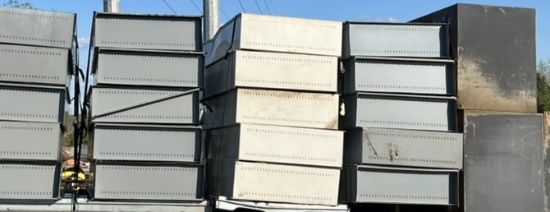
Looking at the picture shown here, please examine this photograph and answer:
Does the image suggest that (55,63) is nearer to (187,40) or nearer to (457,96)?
(187,40)

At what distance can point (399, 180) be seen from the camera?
24.9ft

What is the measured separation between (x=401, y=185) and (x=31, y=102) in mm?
4042

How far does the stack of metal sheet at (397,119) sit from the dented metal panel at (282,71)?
0.34 m

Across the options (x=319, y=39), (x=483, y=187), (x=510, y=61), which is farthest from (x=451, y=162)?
(x=319, y=39)

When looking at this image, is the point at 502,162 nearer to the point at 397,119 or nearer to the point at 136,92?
the point at 397,119

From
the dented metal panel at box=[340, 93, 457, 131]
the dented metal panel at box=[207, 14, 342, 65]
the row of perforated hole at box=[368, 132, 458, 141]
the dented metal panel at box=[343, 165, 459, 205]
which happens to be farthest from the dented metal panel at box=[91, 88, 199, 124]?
the row of perforated hole at box=[368, 132, 458, 141]

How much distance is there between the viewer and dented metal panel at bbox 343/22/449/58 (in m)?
7.75

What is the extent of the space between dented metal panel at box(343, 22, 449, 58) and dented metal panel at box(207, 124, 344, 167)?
104 cm

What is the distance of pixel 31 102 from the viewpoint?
693 cm

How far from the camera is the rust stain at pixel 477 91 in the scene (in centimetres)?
780

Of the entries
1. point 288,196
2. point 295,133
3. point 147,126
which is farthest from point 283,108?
point 147,126

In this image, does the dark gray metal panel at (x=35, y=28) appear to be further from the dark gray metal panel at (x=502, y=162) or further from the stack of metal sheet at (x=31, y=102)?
the dark gray metal panel at (x=502, y=162)

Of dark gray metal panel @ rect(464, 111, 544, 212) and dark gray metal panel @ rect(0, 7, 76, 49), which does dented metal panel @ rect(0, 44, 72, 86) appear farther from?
dark gray metal panel @ rect(464, 111, 544, 212)

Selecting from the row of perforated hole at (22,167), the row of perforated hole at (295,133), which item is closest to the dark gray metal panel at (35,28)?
the row of perforated hole at (22,167)
